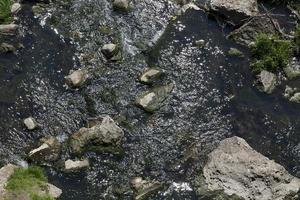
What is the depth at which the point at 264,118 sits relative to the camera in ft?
45.5

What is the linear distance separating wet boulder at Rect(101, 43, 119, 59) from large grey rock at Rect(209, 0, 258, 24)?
345 cm

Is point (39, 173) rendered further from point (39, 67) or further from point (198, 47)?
point (198, 47)

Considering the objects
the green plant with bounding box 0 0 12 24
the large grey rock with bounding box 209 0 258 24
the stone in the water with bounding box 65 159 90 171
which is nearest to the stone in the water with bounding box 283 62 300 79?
the large grey rock with bounding box 209 0 258 24

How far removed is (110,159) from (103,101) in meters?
1.78

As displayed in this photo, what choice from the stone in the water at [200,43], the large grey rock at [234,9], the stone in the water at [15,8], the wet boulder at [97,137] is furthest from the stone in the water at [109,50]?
the large grey rock at [234,9]

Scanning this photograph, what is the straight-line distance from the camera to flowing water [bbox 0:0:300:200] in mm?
12555

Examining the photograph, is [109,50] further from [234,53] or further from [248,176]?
[248,176]

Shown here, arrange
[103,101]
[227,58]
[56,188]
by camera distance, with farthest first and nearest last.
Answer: [227,58] < [103,101] < [56,188]

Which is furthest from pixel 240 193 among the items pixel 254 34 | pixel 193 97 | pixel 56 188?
pixel 254 34

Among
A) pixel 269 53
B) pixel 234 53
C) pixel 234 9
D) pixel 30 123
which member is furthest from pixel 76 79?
pixel 269 53

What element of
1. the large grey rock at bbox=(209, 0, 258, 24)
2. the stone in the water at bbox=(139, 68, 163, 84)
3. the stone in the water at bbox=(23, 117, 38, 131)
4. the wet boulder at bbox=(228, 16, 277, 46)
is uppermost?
the large grey rock at bbox=(209, 0, 258, 24)

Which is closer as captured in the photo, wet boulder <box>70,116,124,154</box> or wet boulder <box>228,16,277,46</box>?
wet boulder <box>70,116,124,154</box>

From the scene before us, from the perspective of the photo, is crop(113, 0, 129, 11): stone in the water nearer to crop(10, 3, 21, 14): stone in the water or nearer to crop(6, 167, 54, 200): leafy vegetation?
crop(10, 3, 21, 14): stone in the water

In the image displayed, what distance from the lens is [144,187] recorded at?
39.6ft
